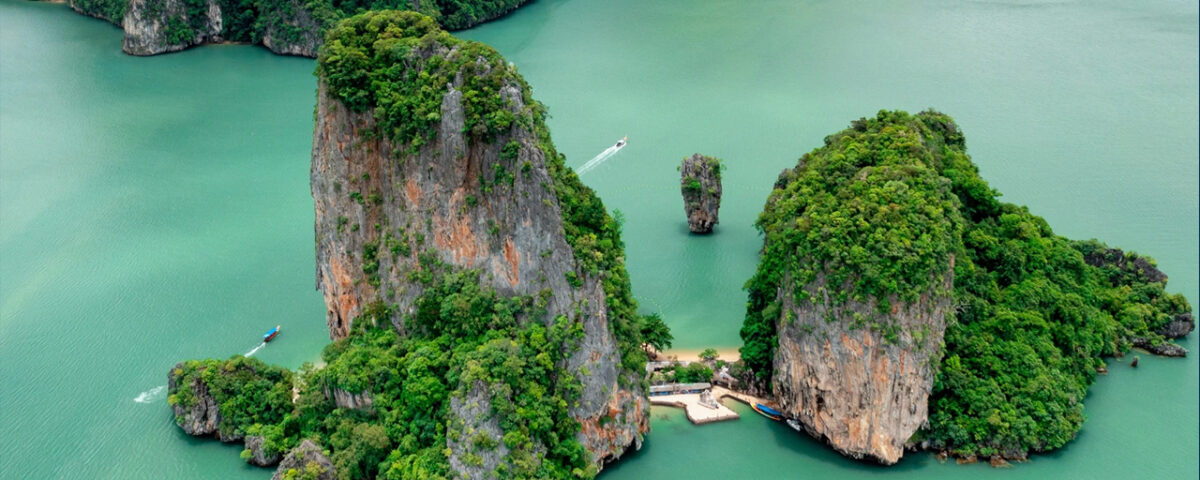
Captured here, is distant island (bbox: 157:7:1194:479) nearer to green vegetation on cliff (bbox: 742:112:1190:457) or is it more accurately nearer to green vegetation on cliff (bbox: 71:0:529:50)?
green vegetation on cliff (bbox: 742:112:1190:457)

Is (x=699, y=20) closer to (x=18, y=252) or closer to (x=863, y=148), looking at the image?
(x=863, y=148)

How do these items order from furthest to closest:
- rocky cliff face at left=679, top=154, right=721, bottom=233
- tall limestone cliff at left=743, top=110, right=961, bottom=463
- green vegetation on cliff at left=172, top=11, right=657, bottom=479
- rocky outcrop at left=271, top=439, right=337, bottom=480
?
1. rocky cliff face at left=679, top=154, right=721, bottom=233
2. tall limestone cliff at left=743, top=110, right=961, bottom=463
3. rocky outcrop at left=271, top=439, right=337, bottom=480
4. green vegetation on cliff at left=172, top=11, right=657, bottom=479

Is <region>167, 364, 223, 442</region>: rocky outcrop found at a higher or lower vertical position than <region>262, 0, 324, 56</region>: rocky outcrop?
lower

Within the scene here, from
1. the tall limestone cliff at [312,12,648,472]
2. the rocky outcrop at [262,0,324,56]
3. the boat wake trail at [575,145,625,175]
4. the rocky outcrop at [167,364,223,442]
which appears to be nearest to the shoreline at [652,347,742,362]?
the tall limestone cliff at [312,12,648,472]

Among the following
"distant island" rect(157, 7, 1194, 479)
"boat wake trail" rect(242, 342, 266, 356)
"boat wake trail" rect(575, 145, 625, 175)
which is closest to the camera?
"distant island" rect(157, 7, 1194, 479)

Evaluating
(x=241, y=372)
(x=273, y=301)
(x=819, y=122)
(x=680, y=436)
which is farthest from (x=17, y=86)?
(x=680, y=436)

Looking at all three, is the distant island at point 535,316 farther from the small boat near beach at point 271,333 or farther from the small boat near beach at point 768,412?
the small boat near beach at point 271,333
